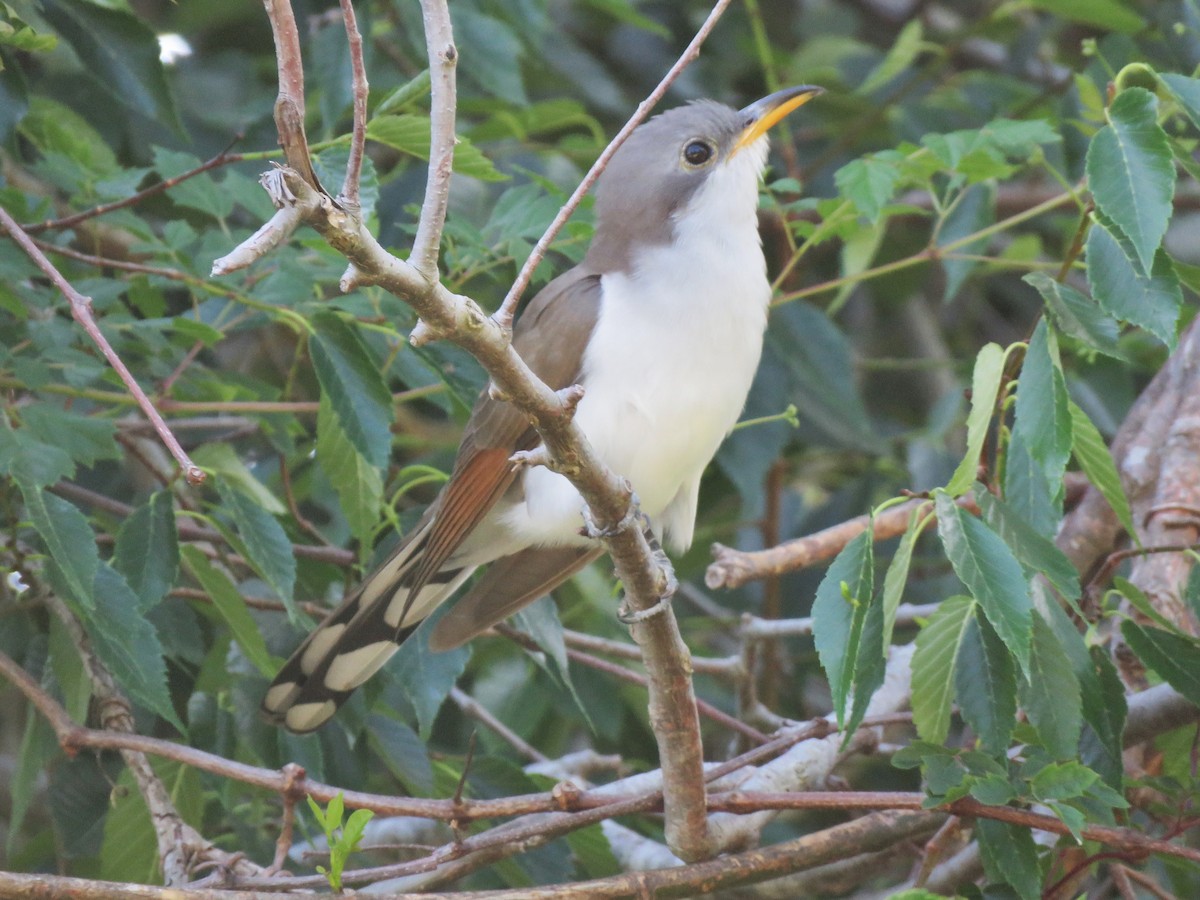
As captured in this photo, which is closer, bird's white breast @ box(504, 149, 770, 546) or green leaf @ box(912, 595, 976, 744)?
green leaf @ box(912, 595, 976, 744)

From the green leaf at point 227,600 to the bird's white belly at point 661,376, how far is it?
76 centimetres

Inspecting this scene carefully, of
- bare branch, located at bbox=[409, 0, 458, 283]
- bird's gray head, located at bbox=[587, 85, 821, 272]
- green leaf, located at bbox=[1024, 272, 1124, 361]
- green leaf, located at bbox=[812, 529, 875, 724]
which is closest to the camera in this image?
bare branch, located at bbox=[409, 0, 458, 283]

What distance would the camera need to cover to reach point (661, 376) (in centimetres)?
322

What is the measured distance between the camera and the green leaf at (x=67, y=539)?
2.55 meters

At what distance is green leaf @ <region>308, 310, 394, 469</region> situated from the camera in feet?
9.71

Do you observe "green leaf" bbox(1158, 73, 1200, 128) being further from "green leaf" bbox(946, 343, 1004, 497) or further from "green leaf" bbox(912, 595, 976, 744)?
"green leaf" bbox(912, 595, 976, 744)

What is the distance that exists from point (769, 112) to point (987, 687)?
5.83 ft

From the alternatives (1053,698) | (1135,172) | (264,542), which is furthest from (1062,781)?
(264,542)

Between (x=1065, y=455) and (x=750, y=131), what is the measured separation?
A: 1593 mm

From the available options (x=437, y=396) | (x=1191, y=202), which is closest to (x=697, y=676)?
(x=437, y=396)

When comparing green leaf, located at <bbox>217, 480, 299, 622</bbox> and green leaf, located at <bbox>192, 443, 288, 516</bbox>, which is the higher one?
green leaf, located at <bbox>192, 443, 288, 516</bbox>

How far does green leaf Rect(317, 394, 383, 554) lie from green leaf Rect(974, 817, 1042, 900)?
4.89 ft

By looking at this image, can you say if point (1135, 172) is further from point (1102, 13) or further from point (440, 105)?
point (1102, 13)

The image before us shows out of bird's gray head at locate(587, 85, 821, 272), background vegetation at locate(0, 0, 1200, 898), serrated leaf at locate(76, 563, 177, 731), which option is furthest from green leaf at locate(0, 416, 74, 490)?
bird's gray head at locate(587, 85, 821, 272)
